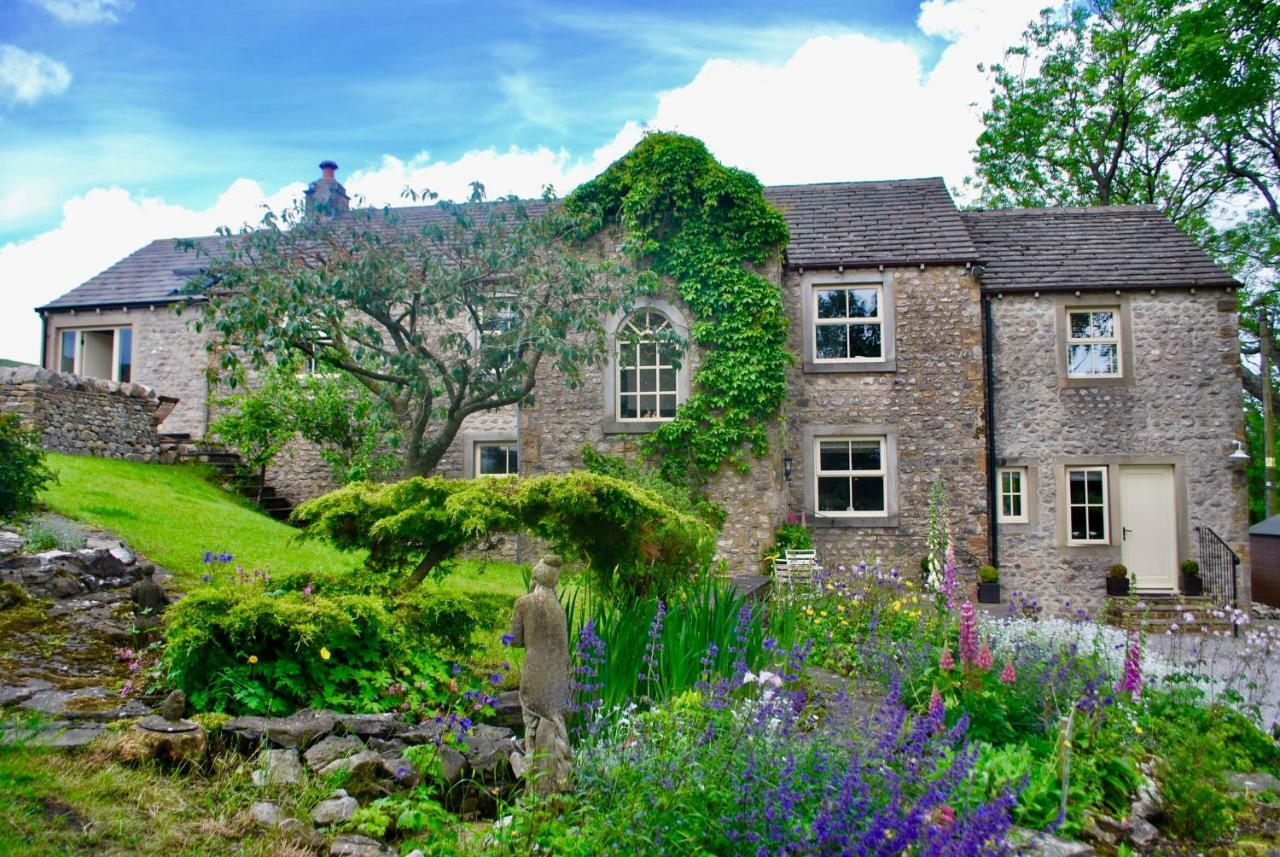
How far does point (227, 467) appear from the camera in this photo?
17781 mm

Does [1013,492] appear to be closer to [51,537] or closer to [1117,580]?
[1117,580]

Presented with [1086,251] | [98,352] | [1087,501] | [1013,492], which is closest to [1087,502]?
[1087,501]

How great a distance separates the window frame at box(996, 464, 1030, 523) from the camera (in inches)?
609

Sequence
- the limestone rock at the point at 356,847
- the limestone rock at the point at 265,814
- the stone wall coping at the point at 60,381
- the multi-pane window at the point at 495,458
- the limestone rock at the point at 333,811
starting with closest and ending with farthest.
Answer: the limestone rock at the point at 356,847
the limestone rock at the point at 265,814
the limestone rock at the point at 333,811
the stone wall coping at the point at 60,381
the multi-pane window at the point at 495,458

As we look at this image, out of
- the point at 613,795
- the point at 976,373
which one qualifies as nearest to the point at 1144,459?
the point at 976,373

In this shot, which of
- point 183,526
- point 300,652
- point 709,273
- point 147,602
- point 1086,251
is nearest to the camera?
point 300,652

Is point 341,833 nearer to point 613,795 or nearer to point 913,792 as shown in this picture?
point 613,795

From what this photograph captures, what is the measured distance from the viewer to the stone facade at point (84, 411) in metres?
14.2

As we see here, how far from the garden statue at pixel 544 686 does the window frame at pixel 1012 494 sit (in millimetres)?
13071

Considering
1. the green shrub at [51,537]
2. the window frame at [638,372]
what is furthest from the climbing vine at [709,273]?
the green shrub at [51,537]

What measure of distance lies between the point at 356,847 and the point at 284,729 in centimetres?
110

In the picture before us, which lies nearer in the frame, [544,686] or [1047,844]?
[1047,844]

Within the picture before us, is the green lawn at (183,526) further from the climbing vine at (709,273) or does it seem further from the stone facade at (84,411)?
the climbing vine at (709,273)

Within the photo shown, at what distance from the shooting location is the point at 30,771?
12.7 ft
